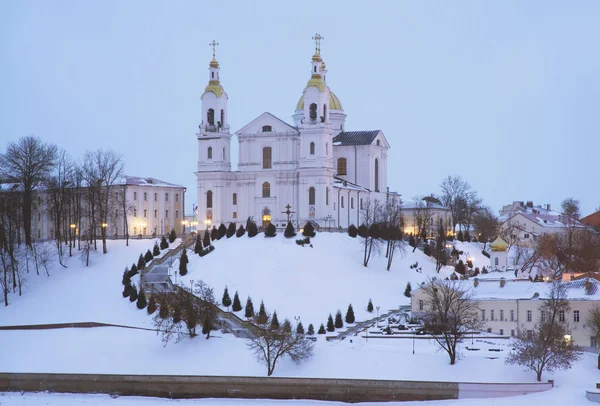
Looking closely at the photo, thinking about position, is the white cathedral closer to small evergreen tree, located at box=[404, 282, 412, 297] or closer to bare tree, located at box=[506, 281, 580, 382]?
small evergreen tree, located at box=[404, 282, 412, 297]

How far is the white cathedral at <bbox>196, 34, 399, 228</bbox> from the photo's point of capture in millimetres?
85688

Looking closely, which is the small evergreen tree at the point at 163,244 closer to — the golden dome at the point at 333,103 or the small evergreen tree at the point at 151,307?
the small evergreen tree at the point at 151,307

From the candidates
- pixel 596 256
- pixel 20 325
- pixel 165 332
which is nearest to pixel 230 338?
pixel 165 332

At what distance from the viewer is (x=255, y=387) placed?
55.0 meters

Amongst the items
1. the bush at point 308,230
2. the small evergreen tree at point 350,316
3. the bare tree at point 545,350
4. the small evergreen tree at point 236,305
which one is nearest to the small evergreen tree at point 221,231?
the bush at point 308,230

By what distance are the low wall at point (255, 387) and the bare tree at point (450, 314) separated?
360cm

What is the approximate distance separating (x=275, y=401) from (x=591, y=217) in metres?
74.6

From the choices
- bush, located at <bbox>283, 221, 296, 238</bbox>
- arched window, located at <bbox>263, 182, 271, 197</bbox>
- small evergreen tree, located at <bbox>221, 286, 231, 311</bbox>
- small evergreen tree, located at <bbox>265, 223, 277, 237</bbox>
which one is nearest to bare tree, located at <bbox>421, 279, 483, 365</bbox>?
small evergreen tree, located at <bbox>221, 286, 231, 311</bbox>

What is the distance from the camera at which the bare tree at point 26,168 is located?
77.8m

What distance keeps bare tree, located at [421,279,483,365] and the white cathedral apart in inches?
801

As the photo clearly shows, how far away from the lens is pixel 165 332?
60.6 meters

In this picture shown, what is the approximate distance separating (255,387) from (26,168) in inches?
→ 1235

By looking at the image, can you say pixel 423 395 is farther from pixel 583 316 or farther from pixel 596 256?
pixel 596 256

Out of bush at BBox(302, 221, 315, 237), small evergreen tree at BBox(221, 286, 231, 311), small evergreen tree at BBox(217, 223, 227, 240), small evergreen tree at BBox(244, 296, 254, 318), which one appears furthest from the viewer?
small evergreen tree at BBox(217, 223, 227, 240)
